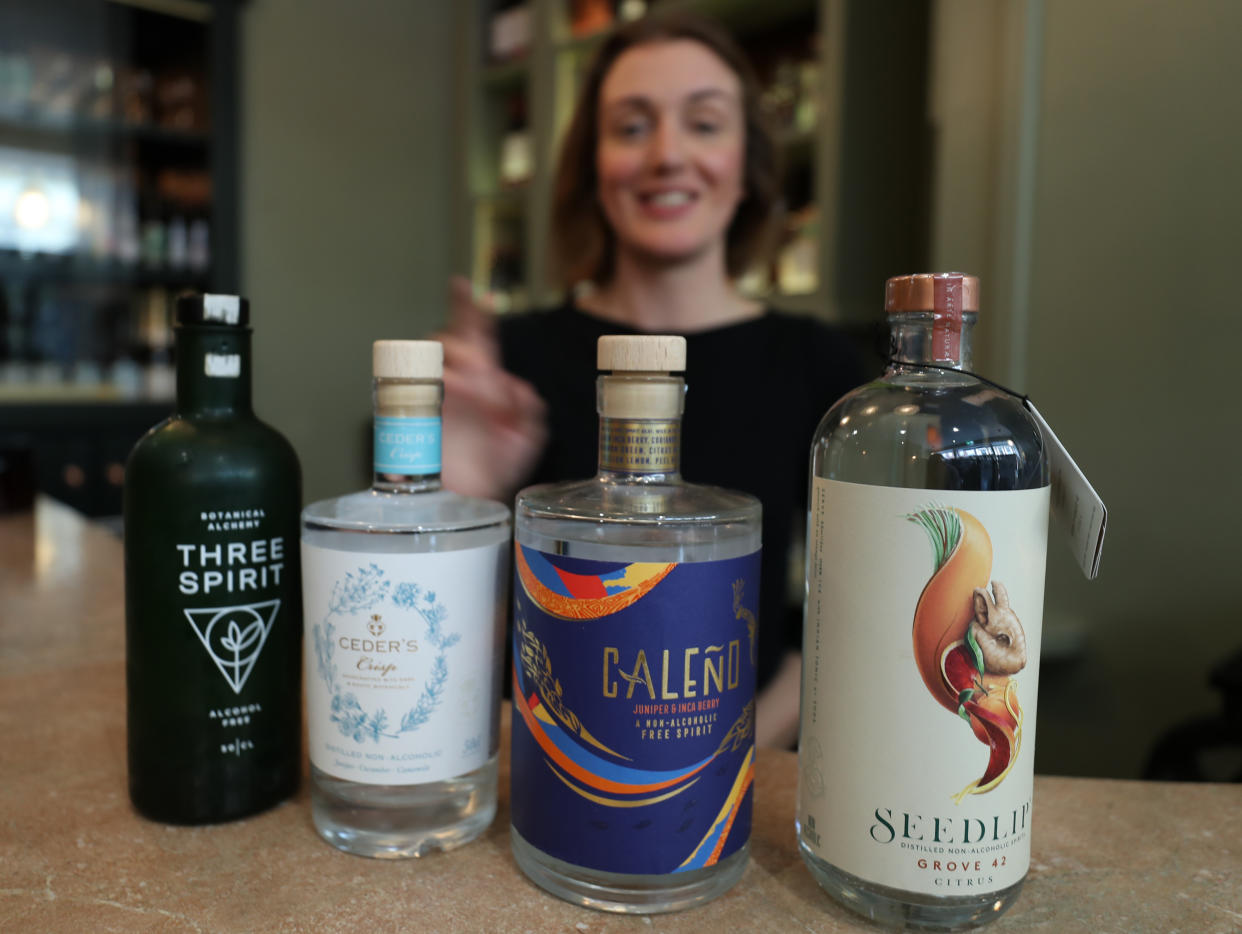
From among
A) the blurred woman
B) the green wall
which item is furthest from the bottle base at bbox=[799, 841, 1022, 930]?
the green wall

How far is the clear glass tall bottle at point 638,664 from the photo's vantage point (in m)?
0.46

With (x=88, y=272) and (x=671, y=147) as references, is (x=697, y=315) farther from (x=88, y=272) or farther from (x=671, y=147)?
(x=88, y=272)

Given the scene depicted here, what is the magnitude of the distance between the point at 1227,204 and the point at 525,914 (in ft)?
5.47

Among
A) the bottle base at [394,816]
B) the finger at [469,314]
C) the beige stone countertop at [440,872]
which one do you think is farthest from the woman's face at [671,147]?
the bottle base at [394,816]

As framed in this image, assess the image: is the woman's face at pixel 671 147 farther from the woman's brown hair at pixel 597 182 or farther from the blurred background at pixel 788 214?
the blurred background at pixel 788 214

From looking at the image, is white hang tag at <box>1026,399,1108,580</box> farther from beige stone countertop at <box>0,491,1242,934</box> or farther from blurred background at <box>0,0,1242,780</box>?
blurred background at <box>0,0,1242,780</box>

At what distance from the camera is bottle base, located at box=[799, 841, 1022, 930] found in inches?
17.7

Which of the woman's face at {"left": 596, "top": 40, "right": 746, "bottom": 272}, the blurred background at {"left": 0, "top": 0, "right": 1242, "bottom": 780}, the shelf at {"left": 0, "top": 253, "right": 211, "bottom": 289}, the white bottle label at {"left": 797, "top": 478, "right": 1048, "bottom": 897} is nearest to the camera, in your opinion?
the white bottle label at {"left": 797, "top": 478, "right": 1048, "bottom": 897}

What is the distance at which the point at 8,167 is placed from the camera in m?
2.73

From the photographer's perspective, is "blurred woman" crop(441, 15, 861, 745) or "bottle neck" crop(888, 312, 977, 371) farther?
"blurred woman" crop(441, 15, 861, 745)

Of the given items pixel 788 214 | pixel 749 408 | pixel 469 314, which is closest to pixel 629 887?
pixel 469 314

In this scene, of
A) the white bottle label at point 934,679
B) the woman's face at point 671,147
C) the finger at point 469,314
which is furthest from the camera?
the woman's face at point 671,147

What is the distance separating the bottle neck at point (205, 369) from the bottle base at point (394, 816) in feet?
0.71

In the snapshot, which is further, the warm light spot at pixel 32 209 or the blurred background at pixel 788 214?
the warm light spot at pixel 32 209
